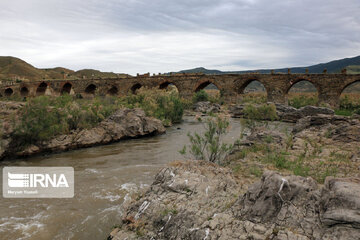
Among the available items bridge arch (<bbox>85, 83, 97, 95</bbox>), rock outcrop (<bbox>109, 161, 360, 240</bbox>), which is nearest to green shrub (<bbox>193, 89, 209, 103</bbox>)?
bridge arch (<bbox>85, 83, 97, 95</bbox>)

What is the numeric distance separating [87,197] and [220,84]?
2520 centimetres

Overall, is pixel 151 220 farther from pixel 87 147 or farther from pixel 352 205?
pixel 87 147

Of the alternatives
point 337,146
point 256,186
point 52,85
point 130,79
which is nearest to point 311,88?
point 130,79

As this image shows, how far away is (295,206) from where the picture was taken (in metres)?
2.93

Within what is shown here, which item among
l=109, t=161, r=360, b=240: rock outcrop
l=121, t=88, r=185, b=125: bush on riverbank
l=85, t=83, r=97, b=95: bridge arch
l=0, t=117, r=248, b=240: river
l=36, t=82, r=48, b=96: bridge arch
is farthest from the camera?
l=36, t=82, r=48, b=96: bridge arch

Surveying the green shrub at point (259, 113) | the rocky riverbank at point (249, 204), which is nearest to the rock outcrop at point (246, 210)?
the rocky riverbank at point (249, 204)

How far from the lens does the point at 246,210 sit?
10.3 ft

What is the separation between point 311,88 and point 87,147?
7524 centimetres

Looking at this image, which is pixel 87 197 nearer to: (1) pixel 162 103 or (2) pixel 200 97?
(1) pixel 162 103

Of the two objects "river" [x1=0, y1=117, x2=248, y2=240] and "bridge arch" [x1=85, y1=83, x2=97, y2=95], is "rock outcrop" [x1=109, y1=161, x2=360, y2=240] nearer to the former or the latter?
"river" [x1=0, y1=117, x2=248, y2=240]

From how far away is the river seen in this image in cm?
448

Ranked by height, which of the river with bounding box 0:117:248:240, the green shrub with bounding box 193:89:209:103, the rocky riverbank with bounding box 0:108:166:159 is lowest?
the river with bounding box 0:117:248:240

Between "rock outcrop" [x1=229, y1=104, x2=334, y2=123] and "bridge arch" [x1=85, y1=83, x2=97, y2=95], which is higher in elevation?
"bridge arch" [x1=85, y1=83, x2=97, y2=95]

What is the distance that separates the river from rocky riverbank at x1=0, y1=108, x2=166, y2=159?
0.38 m
